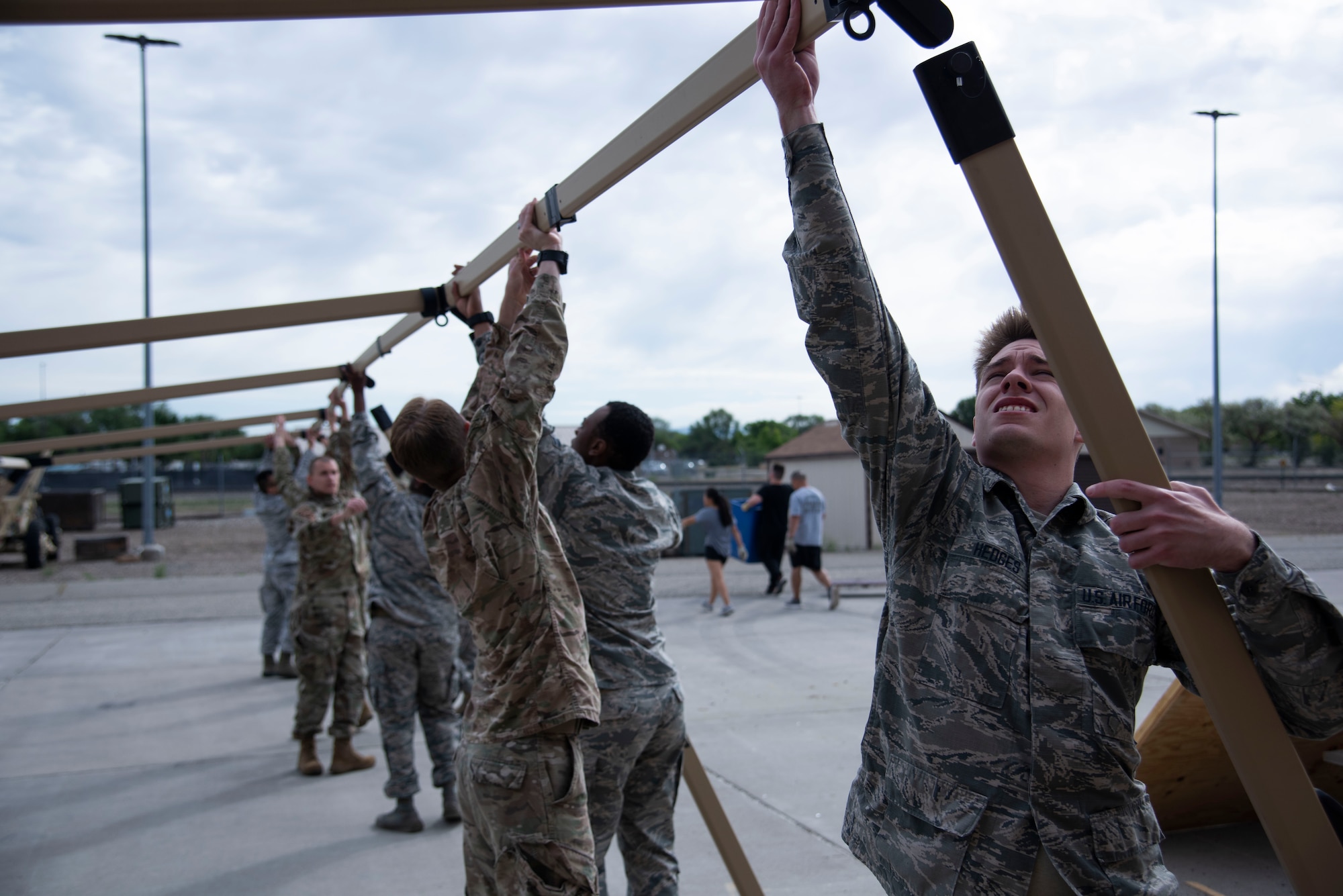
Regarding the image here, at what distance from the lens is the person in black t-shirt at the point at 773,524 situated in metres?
13.3

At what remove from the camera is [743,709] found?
6.88 meters

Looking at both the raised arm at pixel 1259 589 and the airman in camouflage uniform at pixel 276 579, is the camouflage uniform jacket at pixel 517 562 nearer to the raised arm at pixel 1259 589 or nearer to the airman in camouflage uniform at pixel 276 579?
the raised arm at pixel 1259 589

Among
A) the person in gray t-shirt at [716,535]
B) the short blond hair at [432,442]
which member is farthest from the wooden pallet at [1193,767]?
the person in gray t-shirt at [716,535]

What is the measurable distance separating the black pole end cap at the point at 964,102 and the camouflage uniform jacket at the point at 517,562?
4.35 feet

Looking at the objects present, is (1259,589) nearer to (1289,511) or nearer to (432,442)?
(432,442)

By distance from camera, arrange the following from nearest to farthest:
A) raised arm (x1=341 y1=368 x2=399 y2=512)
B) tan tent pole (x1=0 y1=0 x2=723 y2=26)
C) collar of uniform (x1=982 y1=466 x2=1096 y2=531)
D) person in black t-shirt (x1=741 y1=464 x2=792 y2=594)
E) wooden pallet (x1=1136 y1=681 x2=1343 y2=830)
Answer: tan tent pole (x1=0 y1=0 x2=723 y2=26) < collar of uniform (x1=982 y1=466 x2=1096 y2=531) < wooden pallet (x1=1136 y1=681 x2=1343 y2=830) < raised arm (x1=341 y1=368 x2=399 y2=512) < person in black t-shirt (x1=741 y1=464 x2=792 y2=594)

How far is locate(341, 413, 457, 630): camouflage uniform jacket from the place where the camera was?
490 centimetres

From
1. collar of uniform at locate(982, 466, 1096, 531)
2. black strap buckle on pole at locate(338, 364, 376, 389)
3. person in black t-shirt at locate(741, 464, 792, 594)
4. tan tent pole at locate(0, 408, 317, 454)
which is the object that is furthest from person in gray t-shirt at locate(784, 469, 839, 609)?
collar of uniform at locate(982, 466, 1096, 531)

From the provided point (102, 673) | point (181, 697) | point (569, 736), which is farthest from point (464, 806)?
point (102, 673)

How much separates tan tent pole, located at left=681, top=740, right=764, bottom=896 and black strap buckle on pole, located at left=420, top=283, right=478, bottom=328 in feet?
5.41

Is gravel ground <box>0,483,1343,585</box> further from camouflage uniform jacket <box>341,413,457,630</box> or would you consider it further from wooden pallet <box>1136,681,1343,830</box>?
wooden pallet <box>1136,681,1343,830</box>

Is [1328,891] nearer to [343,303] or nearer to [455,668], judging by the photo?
[343,303]

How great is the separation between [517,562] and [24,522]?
21313 mm

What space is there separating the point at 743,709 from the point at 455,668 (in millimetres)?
2585
